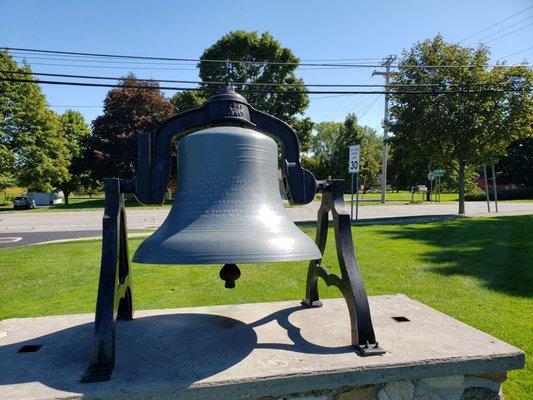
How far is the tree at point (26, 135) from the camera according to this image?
91.9 ft

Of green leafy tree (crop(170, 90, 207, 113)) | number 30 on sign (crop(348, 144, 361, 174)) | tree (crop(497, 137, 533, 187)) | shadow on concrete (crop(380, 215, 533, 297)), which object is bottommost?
shadow on concrete (crop(380, 215, 533, 297))

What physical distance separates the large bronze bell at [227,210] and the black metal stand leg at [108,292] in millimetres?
245

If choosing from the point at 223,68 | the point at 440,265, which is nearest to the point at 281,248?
the point at 440,265

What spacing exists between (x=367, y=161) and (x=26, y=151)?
35405 millimetres

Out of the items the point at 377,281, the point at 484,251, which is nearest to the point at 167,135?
the point at 377,281

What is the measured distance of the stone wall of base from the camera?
8.04ft

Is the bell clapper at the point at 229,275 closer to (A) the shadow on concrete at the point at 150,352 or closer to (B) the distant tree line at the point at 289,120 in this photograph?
(A) the shadow on concrete at the point at 150,352

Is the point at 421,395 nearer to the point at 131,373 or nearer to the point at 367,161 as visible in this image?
the point at 131,373

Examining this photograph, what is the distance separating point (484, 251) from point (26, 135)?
30.1m

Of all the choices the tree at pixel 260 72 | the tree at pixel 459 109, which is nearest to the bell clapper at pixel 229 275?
the tree at pixel 459 109

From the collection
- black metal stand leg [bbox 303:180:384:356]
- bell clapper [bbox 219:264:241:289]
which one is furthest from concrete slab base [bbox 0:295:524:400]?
bell clapper [bbox 219:264:241:289]

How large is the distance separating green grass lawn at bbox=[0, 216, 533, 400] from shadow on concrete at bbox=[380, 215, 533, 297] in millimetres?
19

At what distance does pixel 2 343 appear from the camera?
9.54 ft

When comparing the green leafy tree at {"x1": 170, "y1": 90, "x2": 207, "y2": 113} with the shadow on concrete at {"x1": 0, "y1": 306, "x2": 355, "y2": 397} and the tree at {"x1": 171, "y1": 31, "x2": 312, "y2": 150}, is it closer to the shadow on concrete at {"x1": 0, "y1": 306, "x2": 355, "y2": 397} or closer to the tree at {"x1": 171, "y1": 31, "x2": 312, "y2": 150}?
the tree at {"x1": 171, "y1": 31, "x2": 312, "y2": 150}
